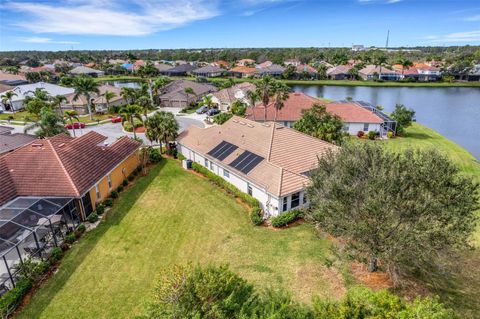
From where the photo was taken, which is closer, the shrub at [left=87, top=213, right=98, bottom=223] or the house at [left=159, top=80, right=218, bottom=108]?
the shrub at [left=87, top=213, right=98, bottom=223]

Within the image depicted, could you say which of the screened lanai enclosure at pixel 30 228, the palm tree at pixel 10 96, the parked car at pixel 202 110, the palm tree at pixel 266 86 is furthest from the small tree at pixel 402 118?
the palm tree at pixel 10 96

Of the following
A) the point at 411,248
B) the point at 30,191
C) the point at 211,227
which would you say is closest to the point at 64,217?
the point at 30,191

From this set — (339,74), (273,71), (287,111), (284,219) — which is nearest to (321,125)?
(284,219)

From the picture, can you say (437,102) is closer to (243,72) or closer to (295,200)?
(295,200)

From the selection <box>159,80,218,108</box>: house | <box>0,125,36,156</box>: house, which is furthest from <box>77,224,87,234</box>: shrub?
<box>159,80,218,108</box>: house

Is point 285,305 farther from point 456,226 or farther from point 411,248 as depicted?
point 456,226

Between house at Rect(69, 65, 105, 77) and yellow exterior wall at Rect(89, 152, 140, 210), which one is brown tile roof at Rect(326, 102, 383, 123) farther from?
house at Rect(69, 65, 105, 77)
